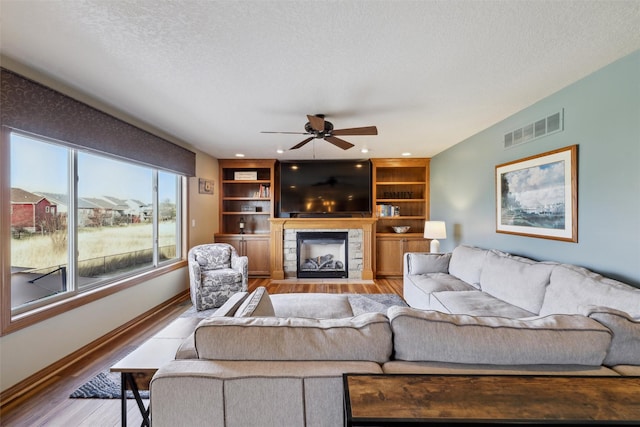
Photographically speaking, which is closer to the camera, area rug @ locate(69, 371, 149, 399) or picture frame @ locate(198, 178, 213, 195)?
area rug @ locate(69, 371, 149, 399)

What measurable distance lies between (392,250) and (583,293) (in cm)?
328

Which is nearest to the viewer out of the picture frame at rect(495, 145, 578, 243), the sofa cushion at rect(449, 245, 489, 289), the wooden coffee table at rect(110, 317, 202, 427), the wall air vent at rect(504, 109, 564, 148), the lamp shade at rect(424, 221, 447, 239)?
the wooden coffee table at rect(110, 317, 202, 427)

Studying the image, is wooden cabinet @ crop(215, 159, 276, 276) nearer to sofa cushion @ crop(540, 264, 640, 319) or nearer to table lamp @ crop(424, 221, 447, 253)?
table lamp @ crop(424, 221, 447, 253)

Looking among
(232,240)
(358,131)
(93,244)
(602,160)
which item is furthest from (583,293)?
(232,240)

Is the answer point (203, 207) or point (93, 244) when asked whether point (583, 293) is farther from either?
point (203, 207)

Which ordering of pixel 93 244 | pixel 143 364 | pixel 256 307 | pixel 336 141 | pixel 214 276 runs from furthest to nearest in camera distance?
pixel 214 276
pixel 336 141
pixel 93 244
pixel 256 307
pixel 143 364

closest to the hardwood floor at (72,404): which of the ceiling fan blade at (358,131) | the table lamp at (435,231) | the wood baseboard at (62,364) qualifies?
the wood baseboard at (62,364)

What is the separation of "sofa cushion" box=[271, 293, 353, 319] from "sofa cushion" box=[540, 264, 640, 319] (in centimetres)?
153

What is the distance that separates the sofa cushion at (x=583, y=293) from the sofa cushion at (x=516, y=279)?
2.4 inches

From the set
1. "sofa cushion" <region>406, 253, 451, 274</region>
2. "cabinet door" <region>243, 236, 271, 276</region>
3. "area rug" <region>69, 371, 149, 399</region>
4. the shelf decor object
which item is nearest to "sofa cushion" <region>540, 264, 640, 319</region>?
"sofa cushion" <region>406, 253, 451, 274</region>

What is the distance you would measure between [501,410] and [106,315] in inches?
128

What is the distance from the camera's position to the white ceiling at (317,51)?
1.33 meters

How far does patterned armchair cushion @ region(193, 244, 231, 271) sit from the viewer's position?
12.1ft

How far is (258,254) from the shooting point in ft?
16.3
